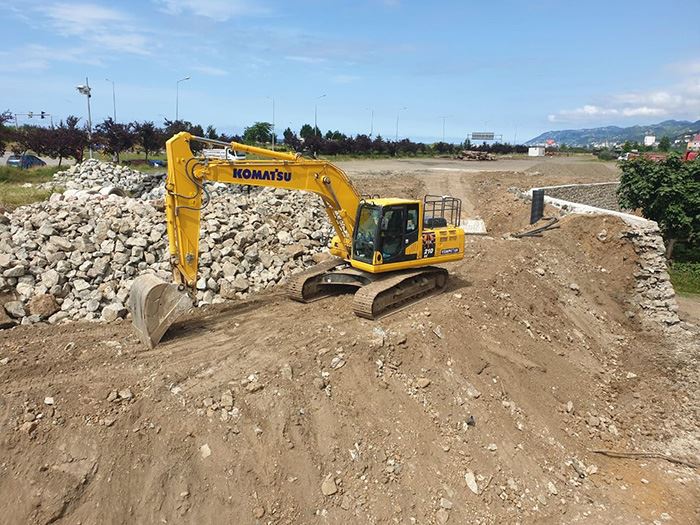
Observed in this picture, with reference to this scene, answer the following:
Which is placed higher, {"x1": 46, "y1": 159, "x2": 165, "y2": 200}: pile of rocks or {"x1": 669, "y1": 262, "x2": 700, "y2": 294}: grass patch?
{"x1": 46, "y1": 159, "x2": 165, "y2": 200}: pile of rocks

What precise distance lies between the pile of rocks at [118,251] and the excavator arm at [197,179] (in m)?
2.78

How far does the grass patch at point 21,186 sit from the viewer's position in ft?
52.5

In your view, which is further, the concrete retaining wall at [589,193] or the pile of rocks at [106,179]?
the concrete retaining wall at [589,193]

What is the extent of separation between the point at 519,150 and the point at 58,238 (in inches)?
3329

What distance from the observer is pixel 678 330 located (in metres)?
13.4

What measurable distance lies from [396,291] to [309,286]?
1.76 meters

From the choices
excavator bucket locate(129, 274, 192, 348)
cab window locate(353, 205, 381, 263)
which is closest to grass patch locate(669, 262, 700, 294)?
cab window locate(353, 205, 381, 263)

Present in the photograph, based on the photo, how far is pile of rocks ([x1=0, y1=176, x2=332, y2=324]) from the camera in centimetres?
994

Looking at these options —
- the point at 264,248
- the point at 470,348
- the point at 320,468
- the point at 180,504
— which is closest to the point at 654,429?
the point at 470,348

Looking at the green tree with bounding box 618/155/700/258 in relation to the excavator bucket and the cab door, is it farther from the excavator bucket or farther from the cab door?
the excavator bucket

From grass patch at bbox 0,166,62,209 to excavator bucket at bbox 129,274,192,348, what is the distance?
31.7 feet

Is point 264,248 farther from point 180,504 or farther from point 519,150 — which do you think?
point 519,150

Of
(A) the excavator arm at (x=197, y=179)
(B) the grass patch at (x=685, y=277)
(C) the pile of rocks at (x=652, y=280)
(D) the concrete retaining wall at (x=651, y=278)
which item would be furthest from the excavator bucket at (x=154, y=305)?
(B) the grass patch at (x=685, y=277)

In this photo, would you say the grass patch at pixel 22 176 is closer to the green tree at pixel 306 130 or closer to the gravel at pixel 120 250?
the gravel at pixel 120 250
